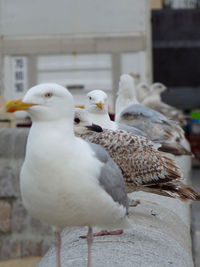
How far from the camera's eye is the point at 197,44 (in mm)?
22516

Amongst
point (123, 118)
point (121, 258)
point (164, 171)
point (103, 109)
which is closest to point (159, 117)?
point (123, 118)

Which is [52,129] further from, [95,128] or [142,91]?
[142,91]

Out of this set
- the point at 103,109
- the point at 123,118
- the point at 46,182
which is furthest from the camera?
the point at 123,118

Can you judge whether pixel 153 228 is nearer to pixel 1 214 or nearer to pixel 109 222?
pixel 109 222

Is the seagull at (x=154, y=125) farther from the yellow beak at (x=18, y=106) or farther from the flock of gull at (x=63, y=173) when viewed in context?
the yellow beak at (x=18, y=106)

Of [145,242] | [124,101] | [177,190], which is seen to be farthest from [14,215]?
[145,242]

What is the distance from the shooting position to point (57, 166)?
2986 millimetres

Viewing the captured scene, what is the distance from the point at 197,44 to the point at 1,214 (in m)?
16.2

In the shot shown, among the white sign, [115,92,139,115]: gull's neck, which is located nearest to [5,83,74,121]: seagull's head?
[115,92,139,115]: gull's neck

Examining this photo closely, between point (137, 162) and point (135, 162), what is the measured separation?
0.02 metres

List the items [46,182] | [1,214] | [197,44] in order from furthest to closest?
[197,44] → [1,214] → [46,182]

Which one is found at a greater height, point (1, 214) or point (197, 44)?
point (197, 44)

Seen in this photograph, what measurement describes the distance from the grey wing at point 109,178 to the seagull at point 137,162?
1.20m

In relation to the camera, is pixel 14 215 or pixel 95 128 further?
pixel 14 215
